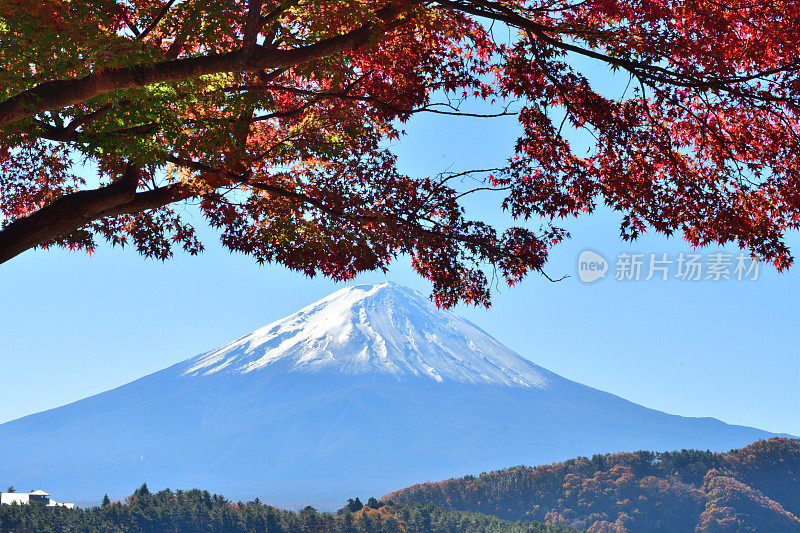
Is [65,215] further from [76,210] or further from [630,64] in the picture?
[630,64]

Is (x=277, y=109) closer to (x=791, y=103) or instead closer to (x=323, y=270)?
(x=323, y=270)

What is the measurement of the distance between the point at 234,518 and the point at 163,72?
29.7 meters

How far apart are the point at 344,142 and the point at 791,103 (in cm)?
440

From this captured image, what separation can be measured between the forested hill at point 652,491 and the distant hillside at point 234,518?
11185 millimetres

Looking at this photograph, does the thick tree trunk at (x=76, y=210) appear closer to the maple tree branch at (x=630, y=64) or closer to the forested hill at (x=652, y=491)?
the maple tree branch at (x=630, y=64)

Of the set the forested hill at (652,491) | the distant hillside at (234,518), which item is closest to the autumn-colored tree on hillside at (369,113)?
the distant hillside at (234,518)

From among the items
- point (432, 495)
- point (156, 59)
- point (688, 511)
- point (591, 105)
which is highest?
point (156, 59)

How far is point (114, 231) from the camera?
905 centimetres

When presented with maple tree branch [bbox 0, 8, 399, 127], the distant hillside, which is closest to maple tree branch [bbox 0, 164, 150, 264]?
maple tree branch [bbox 0, 8, 399, 127]

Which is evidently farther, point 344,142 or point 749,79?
point 344,142

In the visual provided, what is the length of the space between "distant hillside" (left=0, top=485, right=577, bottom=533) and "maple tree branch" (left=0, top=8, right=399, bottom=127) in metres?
26.9

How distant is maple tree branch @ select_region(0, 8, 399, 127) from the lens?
5070 mm

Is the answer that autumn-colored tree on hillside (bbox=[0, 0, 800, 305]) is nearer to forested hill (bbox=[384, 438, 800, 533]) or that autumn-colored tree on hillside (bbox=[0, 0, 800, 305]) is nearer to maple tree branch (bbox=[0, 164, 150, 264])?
maple tree branch (bbox=[0, 164, 150, 264])

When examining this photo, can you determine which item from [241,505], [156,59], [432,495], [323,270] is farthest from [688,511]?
[156,59]
